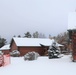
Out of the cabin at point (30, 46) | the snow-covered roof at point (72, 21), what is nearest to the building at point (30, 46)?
the cabin at point (30, 46)

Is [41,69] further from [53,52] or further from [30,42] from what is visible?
[30,42]

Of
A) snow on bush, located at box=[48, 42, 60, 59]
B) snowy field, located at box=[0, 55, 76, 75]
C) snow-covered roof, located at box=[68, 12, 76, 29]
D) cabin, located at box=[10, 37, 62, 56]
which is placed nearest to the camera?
snowy field, located at box=[0, 55, 76, 75]

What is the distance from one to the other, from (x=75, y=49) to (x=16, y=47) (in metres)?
31.0

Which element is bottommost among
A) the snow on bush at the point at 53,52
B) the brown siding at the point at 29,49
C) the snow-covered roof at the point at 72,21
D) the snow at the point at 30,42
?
the brown siding at the point at 29,49

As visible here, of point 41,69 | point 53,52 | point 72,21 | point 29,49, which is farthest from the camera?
point 29,49

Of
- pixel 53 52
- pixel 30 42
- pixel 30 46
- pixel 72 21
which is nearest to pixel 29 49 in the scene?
pixel 30 46

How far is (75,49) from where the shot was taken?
25.8 meters

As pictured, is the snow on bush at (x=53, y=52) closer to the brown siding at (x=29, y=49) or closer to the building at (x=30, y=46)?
the building at (x=30, y=46)

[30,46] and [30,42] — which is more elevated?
[30,42]

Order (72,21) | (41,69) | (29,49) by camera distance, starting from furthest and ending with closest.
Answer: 1. (29,49)
2. (72,21)
3. (41,69)

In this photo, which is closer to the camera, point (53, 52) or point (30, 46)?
point (53, 52)

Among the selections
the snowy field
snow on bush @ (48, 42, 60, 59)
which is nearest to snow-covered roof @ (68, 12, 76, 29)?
the snowy field

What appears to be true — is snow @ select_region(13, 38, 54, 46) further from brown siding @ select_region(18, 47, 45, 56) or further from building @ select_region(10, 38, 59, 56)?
brown siding @ select_region(18, 47, 45, 56)

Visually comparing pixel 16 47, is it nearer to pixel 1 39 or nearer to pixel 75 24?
pixel 75 24
